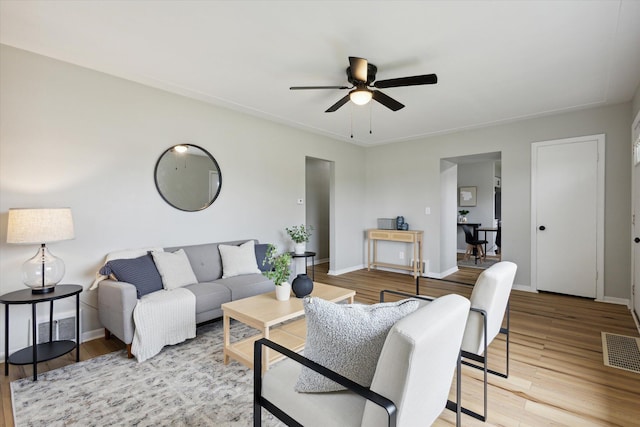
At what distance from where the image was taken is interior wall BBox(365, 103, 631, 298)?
3.93 m

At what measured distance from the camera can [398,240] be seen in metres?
5.66

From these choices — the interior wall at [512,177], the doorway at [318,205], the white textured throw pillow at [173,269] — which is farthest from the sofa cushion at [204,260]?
the interior wall at [512,177]

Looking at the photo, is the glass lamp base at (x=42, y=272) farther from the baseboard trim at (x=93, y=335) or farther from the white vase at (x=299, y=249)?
the white vase at (x=299, y=249)

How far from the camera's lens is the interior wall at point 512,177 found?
393 cm

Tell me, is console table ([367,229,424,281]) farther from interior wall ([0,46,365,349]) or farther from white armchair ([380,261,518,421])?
white armchair ([380,261,518,421])

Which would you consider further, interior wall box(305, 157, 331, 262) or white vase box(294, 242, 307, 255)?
interior wall box(305, 157, 331, 262)

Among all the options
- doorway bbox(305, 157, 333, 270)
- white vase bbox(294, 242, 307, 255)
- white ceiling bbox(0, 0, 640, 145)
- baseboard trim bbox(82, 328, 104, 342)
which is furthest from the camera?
doorway bbox(305, 157, 333, 270)

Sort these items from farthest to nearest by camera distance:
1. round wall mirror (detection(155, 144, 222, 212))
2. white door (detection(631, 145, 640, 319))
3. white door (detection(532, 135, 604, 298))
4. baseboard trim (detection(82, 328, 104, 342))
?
1. white door (detection(532, 135, 604, 298))
2. round wall mirror (detection(155, 144, 222, 212))
3. white door (detection(631, 145, 640, 319))
4. baseboard trim (detection(82, 328, 104, 342))

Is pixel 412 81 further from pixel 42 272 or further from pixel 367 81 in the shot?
pixel 42 272

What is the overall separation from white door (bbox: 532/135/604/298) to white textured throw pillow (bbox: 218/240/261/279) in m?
4.03

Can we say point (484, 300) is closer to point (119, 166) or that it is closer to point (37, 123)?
point (119, 166)

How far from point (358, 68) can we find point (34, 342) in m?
3.21

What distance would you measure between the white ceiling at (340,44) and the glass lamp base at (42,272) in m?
1.74

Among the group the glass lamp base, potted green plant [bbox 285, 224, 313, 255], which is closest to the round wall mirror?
the glass lamp base
